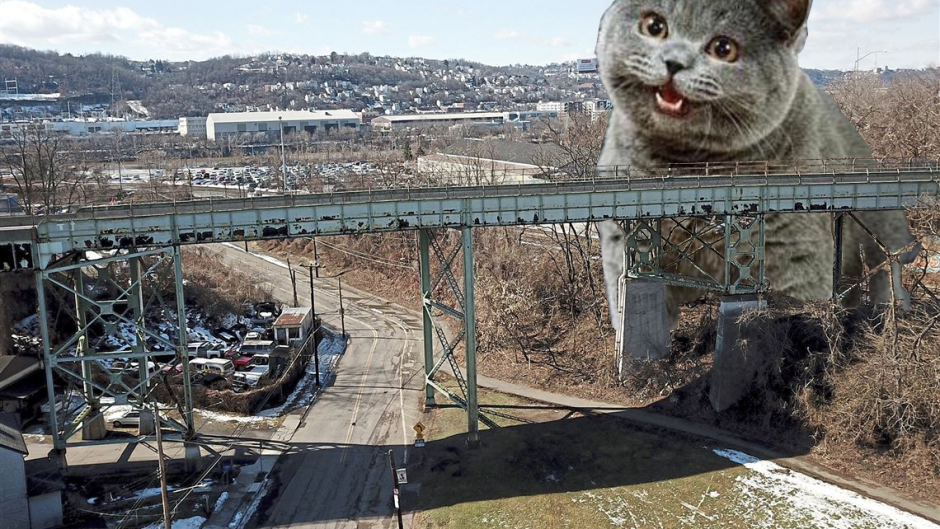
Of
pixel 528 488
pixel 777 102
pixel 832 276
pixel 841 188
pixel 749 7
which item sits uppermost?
pixel 749 7

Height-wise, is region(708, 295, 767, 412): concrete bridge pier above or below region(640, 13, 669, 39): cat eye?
below

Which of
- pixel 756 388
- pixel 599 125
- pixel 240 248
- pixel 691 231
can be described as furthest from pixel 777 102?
pixel 240 248

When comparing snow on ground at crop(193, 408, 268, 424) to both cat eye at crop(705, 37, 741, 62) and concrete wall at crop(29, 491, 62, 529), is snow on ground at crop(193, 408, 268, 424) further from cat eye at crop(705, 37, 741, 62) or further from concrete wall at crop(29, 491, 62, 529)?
cat eye at crop(705, 37, 741, 62)

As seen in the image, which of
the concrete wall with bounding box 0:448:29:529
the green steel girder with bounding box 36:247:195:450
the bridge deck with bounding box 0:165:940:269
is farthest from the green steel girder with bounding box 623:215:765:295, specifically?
the concrete wall with bounding box 0:448:29:529

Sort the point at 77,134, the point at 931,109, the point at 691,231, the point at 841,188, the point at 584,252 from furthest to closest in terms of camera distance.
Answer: the point at 77,134 < the point at 931,109 < the point at 584,252 < the point at 691,231 < the point at 841,188

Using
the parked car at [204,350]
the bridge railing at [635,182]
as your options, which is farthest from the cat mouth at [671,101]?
the parked car at [204,350]

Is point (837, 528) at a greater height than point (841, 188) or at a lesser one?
lesser

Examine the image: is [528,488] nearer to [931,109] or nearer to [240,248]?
[931,109]
